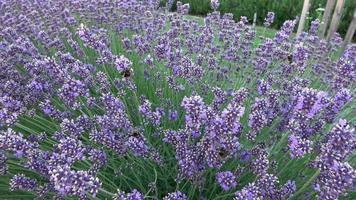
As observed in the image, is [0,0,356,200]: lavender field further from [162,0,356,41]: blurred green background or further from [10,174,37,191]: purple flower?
[162,0,356,41]: blurred green background

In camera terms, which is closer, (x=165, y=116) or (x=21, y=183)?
(x=21, y=183)

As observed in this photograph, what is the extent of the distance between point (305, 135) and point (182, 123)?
3.54 feet

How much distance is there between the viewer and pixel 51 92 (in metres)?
3.04

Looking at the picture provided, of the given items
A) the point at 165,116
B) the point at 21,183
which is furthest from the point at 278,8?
the point at 21,183

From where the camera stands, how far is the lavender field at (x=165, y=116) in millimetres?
1818

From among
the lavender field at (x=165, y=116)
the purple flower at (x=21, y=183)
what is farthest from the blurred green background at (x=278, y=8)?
the purple flower at (x=21, y=183)

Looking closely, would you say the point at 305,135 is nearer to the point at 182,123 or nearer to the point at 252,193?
the point at 252,193

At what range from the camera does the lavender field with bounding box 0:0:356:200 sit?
1.82 metres

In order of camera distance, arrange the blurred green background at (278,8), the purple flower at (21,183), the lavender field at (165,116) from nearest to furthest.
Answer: the lavender field at (165,116) → the purple flower at (21,183) → the blurred green background at (278,8)

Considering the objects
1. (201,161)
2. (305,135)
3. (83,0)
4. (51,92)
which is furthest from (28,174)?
(83,0)

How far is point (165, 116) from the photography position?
3.00m

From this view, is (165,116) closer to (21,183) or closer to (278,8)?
(21,183)

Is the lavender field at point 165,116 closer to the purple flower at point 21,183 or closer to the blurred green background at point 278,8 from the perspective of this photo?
the purple flower at point 21,183

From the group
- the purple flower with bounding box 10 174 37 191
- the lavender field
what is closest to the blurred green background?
the lavender field
